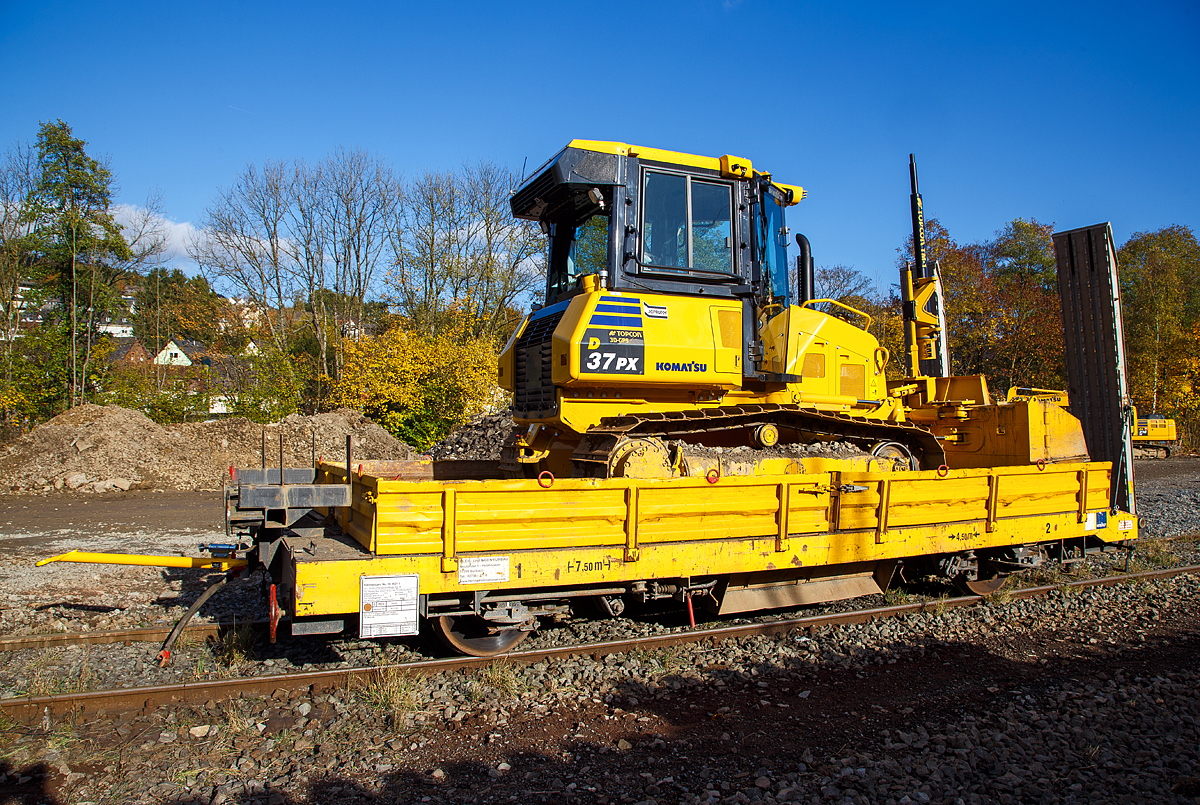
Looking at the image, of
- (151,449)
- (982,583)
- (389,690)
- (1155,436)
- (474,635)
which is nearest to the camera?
(389,690)

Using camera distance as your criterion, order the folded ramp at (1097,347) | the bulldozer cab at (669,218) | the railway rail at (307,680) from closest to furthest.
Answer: the railway rail at (307,680) → the bulldozer cab at (669,218) → the folded ramp at (1097,347)

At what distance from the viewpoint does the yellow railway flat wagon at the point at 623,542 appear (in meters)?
4.40

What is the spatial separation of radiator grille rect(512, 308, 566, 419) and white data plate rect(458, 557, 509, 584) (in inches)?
70.0

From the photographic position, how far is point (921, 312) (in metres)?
8.62

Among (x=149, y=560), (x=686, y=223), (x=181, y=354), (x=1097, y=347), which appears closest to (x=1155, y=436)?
(x=1097, y=347)

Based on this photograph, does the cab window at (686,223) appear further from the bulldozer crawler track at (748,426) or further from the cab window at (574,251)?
the bulldozer crawler track at (748,426)

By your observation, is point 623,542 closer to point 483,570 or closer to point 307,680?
point 483,570

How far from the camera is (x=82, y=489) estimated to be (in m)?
15.3

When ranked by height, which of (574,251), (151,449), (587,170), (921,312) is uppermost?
(587,170)

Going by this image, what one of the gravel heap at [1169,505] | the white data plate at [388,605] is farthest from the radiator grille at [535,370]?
the gravel heap at [1169,505]

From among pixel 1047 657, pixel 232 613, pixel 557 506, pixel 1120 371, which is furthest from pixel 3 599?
pixel 1120 371

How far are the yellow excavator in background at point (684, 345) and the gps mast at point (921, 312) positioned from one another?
1.22 metres

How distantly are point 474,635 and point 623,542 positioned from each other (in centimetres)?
132

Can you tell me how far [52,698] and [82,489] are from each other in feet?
44.6
